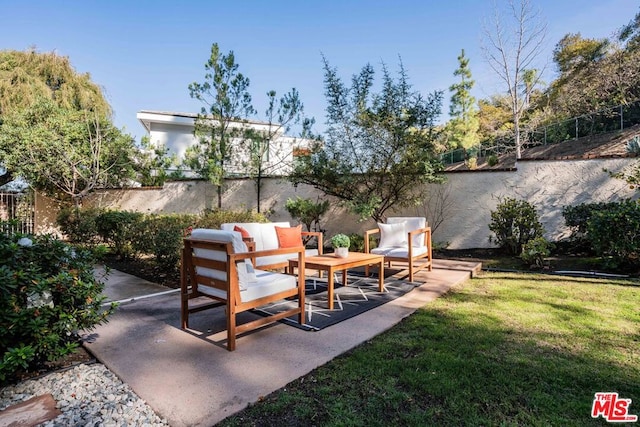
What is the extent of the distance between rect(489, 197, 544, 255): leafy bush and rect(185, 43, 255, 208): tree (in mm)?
6158

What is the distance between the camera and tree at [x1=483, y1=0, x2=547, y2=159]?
38.2 ft

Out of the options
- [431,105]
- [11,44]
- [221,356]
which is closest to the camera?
[221,356]

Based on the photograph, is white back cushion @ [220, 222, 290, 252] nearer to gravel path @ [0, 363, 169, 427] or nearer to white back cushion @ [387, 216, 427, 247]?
white back cushion @ [387, 216, 427, 247]

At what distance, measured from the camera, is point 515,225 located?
6496 mm

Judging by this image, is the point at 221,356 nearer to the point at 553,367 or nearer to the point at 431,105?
the point at 553,367

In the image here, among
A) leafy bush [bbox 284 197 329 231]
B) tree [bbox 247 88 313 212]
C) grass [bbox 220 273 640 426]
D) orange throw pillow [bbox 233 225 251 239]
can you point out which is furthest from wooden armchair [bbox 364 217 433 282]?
tree [bbox 247 88 313 212]

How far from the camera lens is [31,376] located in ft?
7.57

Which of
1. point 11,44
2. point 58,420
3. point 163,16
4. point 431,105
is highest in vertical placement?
point 11,44

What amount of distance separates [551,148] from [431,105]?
13.6 m

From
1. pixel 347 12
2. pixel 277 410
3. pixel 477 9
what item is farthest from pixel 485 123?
pixel 277 410

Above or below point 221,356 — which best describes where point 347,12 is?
above

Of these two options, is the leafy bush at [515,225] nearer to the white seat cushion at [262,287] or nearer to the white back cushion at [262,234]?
the white back cushion at [262,234]

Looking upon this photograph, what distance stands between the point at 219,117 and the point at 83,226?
402cm

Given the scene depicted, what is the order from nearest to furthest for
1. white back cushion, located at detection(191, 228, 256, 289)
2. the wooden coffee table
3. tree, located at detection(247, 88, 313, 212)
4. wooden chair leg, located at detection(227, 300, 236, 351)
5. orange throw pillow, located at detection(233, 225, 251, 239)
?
wooden chair leg, located at detection(227, 300, 236, 351) < white back cushion, located at detection(191, 228, 256, 289) < the wooden coffee table < orange throw pillow, located at detection(233, 225, 251, 239) < tree, located at detection(247, 88, 313, 212)
